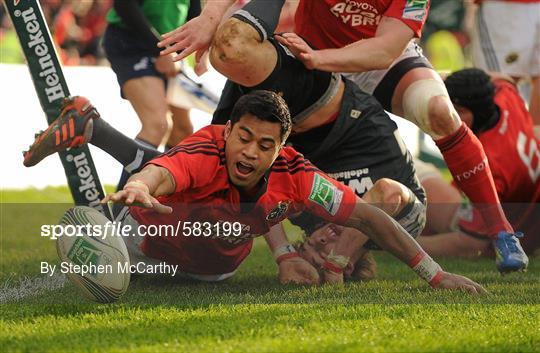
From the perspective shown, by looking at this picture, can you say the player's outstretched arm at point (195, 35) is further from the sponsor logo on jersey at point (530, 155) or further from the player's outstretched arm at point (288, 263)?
the sponsor logo on jersey at point (530, 155)

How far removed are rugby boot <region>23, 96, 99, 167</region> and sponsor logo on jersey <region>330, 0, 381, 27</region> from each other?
1.38 metres

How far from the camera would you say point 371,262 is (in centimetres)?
596

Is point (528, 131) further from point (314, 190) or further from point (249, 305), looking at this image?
point (249, 305)

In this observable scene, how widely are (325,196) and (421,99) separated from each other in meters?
0.88

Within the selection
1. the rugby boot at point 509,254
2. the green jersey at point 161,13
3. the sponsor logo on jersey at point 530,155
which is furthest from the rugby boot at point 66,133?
the sponsor logo on jersey at point 530,155

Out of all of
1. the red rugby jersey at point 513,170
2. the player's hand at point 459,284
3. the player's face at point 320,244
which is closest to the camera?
the player's hand at point 459,284

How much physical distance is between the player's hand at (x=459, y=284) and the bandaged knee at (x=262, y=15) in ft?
4.67

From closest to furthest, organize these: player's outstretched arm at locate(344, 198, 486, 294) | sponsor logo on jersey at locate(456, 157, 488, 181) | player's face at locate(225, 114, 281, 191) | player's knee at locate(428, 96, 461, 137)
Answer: player's face at locate(225, 114, 281, 191) → player's outstretched arm at locate(344, 198, 486, 294) → player's knee at locate(428, 96, 461, 137) → sponsor logo on jersey at locate(456, 157, 488, 181)

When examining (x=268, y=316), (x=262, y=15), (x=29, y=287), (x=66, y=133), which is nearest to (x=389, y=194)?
(x=262, y=15)

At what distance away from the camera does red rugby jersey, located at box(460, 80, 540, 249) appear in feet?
22.1

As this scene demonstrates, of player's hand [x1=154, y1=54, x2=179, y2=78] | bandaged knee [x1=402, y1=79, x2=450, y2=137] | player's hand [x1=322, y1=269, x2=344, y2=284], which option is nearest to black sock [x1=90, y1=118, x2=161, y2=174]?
player's hand [x1=322, y1=269, x2=344, y2=284]

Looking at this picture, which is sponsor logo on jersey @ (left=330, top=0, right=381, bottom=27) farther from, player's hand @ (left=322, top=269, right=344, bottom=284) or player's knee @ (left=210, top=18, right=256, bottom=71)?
player's hand @ (left=322, top=269, right=344, bottom=284)

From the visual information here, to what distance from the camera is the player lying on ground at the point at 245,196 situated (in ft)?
16.2

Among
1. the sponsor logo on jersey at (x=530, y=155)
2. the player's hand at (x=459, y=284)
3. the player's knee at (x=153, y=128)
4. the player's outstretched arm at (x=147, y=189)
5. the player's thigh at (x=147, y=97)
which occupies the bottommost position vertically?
the sponsor logo on jersey at (x=530, y=155)
